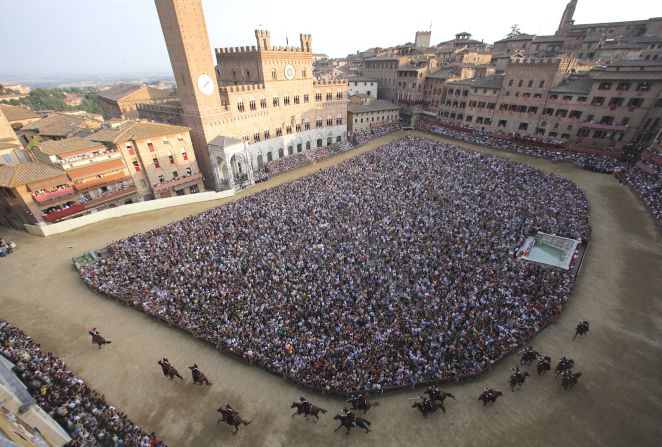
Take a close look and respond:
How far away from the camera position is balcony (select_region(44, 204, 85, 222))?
96.5 ft

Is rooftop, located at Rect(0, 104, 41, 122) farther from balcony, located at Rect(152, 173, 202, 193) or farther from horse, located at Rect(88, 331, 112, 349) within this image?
horse, located at Rect(88, 331, 112, 349)

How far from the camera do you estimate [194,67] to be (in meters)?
35.2

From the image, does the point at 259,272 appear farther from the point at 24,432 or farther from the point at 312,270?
the point at 24,432

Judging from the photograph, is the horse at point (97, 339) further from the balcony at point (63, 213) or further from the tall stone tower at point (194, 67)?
the tall stone tower at point (194, 67)

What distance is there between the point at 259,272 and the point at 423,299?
42.1ft

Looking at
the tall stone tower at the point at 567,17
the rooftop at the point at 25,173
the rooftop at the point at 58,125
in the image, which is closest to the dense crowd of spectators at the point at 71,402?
the rooftop at the point at 25,173

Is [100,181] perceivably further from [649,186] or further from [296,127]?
[649,186]

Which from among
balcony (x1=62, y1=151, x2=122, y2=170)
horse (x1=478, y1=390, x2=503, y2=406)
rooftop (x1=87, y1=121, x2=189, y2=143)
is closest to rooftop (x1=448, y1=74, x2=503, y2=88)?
rooftop (x1=87, y1=121, x2=189, y2=143)

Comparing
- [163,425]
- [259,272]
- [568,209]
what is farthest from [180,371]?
[568,209]

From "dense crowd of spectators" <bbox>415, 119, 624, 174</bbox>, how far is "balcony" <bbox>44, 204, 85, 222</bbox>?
2205 inches

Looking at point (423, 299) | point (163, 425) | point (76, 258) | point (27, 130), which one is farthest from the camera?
point (27, 130)

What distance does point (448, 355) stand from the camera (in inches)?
633

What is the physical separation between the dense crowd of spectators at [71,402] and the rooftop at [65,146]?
903 inches

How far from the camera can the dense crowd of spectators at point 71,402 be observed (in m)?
12.4
